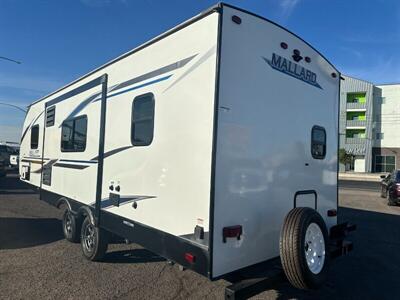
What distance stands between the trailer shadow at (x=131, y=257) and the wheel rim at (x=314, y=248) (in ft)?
9.61

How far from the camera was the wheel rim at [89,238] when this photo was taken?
20.0ft

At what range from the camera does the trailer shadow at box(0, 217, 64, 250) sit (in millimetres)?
7312

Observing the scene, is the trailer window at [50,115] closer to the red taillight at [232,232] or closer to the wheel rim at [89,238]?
the wheel rim at [89,238]

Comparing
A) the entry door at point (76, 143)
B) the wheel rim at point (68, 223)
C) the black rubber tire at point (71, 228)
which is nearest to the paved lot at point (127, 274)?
the black rubber tire at point (71, 228)

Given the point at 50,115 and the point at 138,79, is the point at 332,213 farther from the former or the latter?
the point at 50,115

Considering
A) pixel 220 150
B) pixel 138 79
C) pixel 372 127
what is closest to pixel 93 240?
pixel 138 79

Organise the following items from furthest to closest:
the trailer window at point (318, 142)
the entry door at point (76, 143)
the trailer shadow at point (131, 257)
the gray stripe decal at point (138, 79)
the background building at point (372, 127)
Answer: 1. the background building at point (372, 127)
2. the trailer shadow at point (131, 257)
3. the entry door at point (76, 143)
4. the trailer window at point (318, 142)
5. the gray stripe decal at point (138, 79)

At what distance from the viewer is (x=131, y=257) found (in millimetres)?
6461

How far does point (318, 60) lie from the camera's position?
5.30m

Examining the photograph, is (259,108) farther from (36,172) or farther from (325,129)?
(36,172)

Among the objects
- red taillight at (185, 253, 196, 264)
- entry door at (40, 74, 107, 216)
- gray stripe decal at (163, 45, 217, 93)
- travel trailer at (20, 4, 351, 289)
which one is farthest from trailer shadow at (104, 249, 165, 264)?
gray stripe decal at (163, 45, 217, 93)

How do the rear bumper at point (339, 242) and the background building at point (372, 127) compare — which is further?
the background building at point (372, 127)

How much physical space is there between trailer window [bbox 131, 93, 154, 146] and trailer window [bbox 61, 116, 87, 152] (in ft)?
5.94

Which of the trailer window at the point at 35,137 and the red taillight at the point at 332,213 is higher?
the trailer window at the point at 35,137
